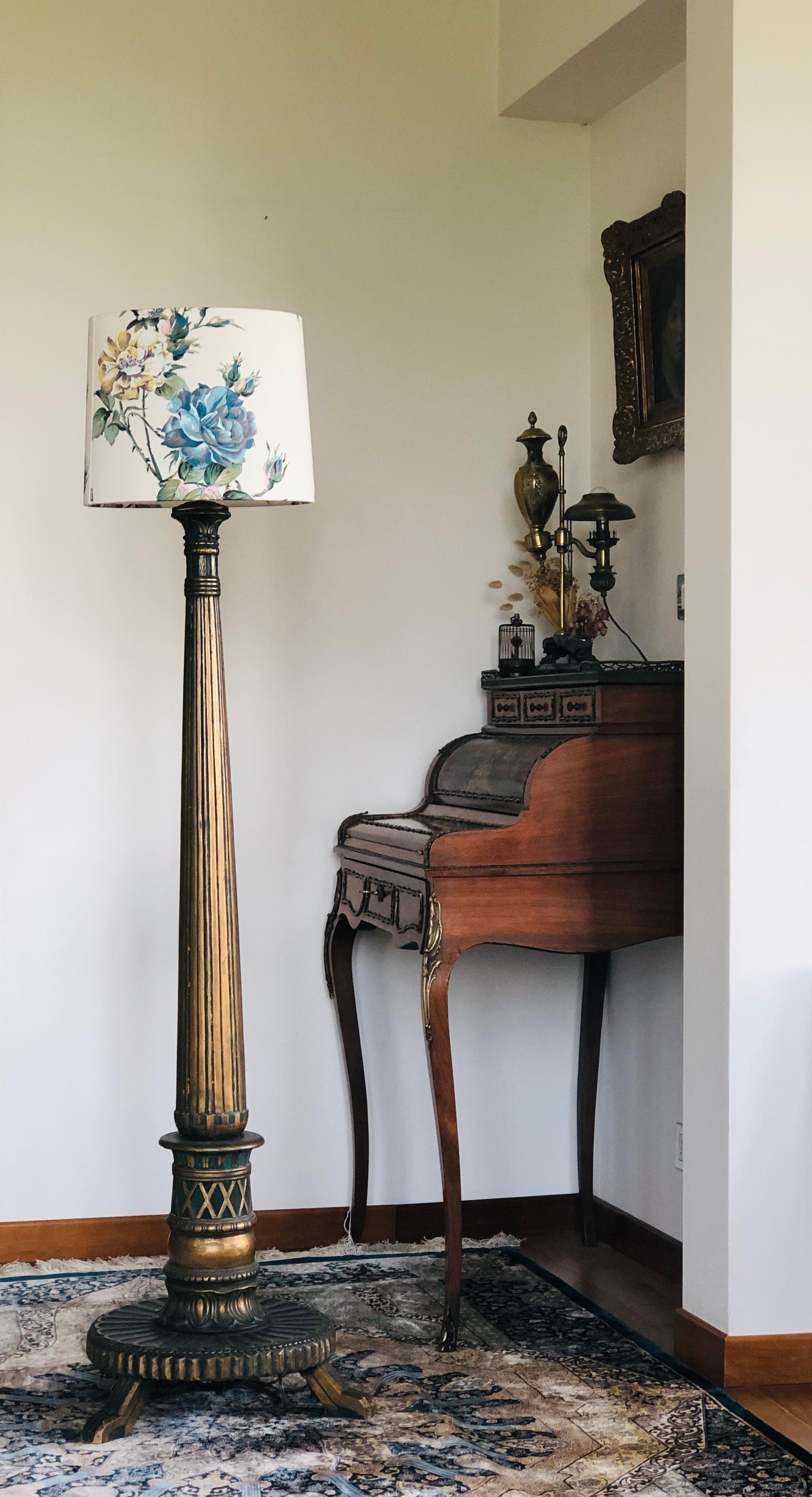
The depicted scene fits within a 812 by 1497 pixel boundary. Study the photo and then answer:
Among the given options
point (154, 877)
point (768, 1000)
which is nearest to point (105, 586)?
point (154, 877)

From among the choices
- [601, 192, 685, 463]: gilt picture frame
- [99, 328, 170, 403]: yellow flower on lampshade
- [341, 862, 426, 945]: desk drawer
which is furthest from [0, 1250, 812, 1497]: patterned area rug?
[601, 192, 685, 463]: gilt picture frame

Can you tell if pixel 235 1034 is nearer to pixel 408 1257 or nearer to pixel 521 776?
pixel 521 776

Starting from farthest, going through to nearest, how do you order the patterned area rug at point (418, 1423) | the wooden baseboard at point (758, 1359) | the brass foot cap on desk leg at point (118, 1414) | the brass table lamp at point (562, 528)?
1. the brass table lamp at point (562, 528)
2. the wooden baseboard at point (758, 1359)
3. the brass foot cap on desk leg at point (118, 1414)
4. the patterned area rug at point (418, 1423)

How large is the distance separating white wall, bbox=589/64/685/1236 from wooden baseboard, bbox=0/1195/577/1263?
20cm

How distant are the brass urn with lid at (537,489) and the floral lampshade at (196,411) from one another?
114cm

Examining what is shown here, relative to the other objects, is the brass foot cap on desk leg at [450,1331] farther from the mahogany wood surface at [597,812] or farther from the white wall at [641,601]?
the mahogany wood surface at [597,812]

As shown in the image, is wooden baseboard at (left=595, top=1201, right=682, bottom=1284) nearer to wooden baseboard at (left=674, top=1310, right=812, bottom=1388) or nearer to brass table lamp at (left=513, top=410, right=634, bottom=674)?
wooden baseboard at (left=674, top=1310, right=812, bottom=1388)

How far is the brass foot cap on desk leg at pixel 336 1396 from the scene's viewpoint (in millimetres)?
2354

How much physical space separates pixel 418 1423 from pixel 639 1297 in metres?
0.81

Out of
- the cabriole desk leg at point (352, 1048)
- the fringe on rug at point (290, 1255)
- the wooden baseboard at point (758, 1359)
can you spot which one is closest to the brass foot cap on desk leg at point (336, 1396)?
the wooden baseboard at point (758, 1359)

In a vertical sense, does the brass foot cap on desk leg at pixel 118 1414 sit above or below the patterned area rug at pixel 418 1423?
above

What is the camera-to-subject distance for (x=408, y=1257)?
325 centimetres

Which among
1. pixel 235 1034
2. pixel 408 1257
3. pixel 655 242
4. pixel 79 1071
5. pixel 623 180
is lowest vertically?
pixel 408 1257

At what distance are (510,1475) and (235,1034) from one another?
0.78 m
